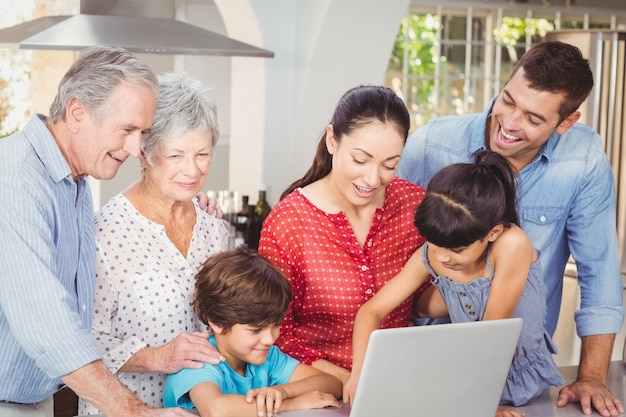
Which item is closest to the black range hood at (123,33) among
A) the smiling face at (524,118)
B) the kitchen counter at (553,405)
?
the smiling face at (524,118)

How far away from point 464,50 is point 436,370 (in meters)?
5.02

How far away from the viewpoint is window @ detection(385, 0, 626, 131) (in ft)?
20.4

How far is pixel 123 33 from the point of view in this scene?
3.29 metres

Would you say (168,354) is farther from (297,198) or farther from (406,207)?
(406,207)

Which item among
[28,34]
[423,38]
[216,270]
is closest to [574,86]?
[216,270]

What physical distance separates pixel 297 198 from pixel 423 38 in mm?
4347

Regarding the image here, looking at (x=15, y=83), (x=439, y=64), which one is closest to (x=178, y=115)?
(x=15, y=83)

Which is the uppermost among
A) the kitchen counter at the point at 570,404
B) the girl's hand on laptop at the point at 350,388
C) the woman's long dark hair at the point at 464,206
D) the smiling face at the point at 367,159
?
the smiling face at the point at 367,159

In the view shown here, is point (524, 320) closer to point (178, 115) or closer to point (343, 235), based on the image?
point (343, 235)

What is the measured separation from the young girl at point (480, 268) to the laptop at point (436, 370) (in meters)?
0.21

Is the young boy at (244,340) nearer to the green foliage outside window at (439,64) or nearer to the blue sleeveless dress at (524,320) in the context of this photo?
the blue sleeveless dress at (524,320)

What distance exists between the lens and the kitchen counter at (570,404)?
75.7 inches

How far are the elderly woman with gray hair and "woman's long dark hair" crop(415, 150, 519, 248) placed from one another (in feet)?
1.56

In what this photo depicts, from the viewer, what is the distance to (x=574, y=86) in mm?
2154
